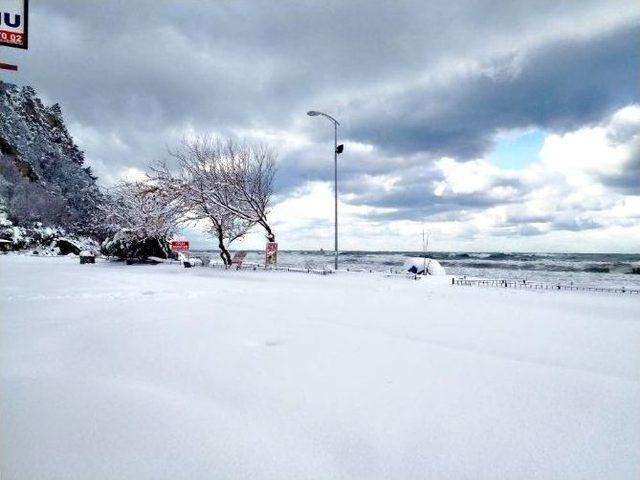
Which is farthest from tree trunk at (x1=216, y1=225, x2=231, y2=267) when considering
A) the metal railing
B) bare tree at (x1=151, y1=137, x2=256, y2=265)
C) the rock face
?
the rock face

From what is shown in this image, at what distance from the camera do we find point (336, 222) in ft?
64.4

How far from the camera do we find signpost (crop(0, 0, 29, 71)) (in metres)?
4.59

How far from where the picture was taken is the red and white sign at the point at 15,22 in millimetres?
4598

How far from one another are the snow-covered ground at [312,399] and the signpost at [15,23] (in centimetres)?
389

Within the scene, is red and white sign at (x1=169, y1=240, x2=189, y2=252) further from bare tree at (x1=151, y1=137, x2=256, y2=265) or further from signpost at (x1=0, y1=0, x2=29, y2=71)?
signpost at (x1=0, y1=0, x2=29, y2=71)

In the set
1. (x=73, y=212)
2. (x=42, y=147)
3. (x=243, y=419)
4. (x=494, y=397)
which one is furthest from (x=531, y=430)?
(x=42, y=147)

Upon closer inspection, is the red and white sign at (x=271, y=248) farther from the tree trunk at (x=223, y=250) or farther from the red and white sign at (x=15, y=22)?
the red and white sign at (x=15, y=22)

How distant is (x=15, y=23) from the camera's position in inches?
185

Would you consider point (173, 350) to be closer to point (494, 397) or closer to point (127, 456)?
point (127, 456)

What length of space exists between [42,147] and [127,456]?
93891 millimetres

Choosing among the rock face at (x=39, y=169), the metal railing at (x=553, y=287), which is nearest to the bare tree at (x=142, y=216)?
the metal railing at (x=553, y=287)

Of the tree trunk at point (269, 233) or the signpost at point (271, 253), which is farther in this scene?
the tree trunk at point (269, 233)

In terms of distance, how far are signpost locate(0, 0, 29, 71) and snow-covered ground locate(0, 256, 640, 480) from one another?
12.8ft

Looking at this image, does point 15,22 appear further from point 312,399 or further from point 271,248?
point 271,248
